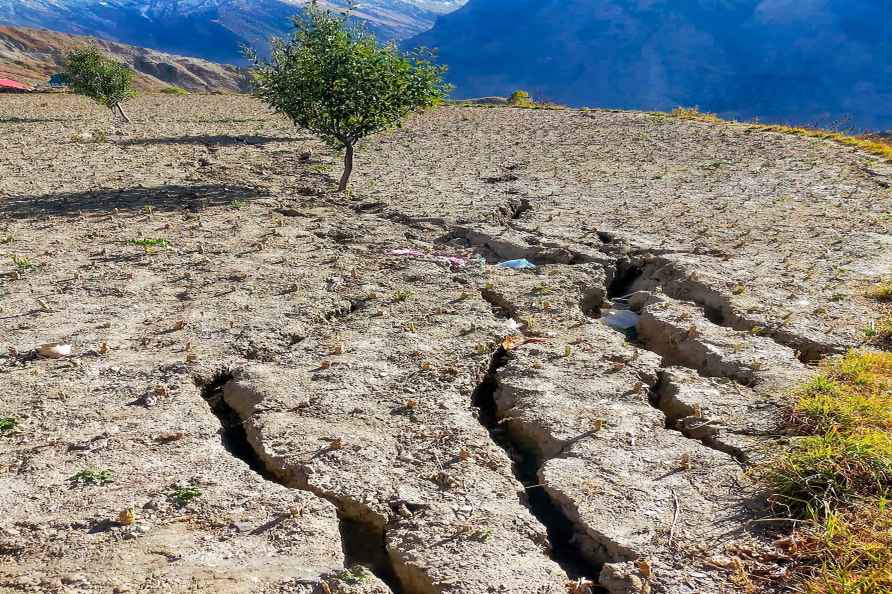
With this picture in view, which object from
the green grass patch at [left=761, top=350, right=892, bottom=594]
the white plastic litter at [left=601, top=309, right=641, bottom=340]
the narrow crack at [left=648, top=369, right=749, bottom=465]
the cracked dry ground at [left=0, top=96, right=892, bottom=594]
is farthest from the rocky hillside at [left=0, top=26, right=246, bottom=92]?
the green grass patch at [left=761, top=350, right=892, bottom=594]

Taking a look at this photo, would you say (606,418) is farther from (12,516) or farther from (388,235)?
(388,235)

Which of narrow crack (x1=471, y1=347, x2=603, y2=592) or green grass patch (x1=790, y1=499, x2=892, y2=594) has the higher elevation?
green grass patch (x1=790, y1=499, x2=892, y2=594)

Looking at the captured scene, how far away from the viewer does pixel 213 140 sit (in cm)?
1809

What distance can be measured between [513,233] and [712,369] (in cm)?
414

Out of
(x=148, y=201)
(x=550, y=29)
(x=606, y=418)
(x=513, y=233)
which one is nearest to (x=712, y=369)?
(x=606, y=418)

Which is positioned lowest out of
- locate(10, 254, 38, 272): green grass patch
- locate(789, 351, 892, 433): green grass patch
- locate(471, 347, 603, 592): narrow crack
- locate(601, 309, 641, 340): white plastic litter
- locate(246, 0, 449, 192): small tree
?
locate(10, 254, 38, 272): green grass patch

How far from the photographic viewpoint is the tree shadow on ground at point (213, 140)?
17391mm

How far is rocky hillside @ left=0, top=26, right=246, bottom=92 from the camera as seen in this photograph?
95000 mm

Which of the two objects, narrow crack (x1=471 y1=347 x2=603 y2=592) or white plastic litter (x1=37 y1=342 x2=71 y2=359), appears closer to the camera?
narrow crack (x1=471 y1=347 x2=603 y2=592)

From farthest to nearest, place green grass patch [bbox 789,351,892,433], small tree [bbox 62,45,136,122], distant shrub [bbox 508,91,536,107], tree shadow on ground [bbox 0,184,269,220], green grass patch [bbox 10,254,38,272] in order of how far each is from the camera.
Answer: distant shrub [bbox 508,91,536,107], small tree [bbox 62,45,136,122], tree shadow on ground [bbox 0,184,269,220], green grass patch [bbox 10,254,38,272], green grass patch [bbox 789,351,892,433]

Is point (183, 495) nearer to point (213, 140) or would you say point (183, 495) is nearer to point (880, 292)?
point (880, 292)

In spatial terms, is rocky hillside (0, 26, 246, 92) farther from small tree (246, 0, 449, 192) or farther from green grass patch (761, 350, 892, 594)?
green grass patch (761, 350, 892, 594)

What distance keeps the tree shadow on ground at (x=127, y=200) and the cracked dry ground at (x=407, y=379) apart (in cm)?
9

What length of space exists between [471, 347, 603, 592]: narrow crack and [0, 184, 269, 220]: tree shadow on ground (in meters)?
6.93
